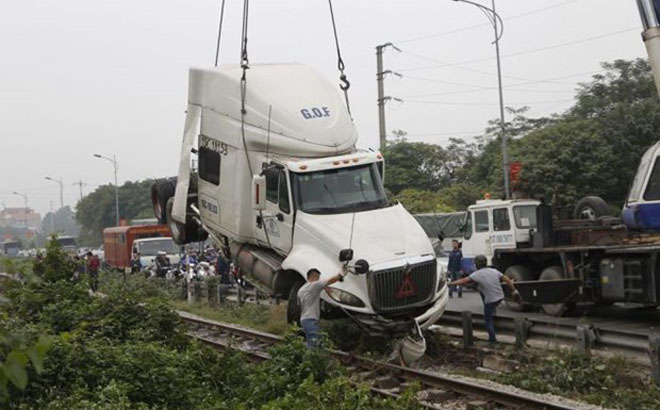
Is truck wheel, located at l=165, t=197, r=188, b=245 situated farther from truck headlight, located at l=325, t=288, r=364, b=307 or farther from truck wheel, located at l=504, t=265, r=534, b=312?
truck wheel, located at l=504, t=265, r=534, b=312

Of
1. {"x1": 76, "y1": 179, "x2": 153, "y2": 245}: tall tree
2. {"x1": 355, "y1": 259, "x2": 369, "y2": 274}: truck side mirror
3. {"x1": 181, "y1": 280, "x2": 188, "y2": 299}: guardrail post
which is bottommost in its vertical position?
{"x1": 181, "y1": 280, "x2": 188, "y2": 299}: guardrail post

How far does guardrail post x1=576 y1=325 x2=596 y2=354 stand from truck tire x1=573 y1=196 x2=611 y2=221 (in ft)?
31.2

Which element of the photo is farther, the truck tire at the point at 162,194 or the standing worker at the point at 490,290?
the truck tire at the point at 162,194

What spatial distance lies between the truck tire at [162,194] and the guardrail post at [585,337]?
32.8 feet

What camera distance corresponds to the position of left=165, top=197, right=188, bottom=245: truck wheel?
55.7 ft

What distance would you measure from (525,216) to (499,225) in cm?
70

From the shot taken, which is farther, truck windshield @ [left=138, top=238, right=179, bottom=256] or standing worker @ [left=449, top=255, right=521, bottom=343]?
truck windshield @ [left=138, top=238, right=179, bottom=256]

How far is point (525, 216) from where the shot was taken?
1897 cm

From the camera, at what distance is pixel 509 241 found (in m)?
19.0

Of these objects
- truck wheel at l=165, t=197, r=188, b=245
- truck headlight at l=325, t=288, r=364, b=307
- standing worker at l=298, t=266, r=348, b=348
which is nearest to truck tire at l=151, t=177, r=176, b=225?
truck wheel at l=165, t=197, r=188, b=245

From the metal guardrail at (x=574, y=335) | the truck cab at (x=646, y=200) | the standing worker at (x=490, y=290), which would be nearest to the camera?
the metal guardrail at (x=574, y=335)

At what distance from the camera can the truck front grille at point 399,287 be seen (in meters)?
11.5

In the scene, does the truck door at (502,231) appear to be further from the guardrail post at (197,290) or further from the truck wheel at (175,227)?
the guardrail post at (197,290)

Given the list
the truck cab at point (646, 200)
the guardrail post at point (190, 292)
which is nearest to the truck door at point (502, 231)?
the truck cab at point (646, 200)
